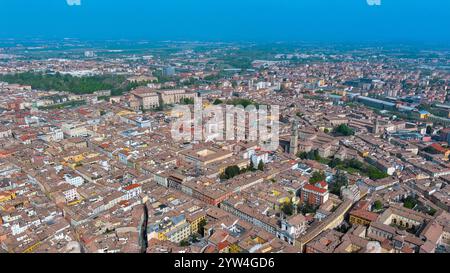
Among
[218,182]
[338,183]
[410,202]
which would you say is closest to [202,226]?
[218,182]

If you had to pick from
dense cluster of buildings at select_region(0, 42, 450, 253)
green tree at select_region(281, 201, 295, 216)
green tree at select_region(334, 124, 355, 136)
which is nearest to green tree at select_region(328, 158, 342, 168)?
dense cluster of buildings at select_region(0, 42, 450, 253)

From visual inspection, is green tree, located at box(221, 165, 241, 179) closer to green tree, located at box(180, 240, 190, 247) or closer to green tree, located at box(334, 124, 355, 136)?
green tree, located at box(180, 240, 190, 247)

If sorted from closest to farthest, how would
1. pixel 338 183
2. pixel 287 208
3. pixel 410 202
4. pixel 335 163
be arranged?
1. pixel 287 208
2. pixel 410 202
3. pixel 338 183
4. pixel 335 163

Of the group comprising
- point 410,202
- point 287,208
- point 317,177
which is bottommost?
point 410,202

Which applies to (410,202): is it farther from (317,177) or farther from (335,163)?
(335,163)

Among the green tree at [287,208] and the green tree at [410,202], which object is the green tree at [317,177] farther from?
the green tree at [410,202]

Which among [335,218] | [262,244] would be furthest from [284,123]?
[262,244]

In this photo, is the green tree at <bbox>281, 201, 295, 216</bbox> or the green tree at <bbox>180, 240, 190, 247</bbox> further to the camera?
the green tree at <bbox>281, 201, 295, 216</bbox>

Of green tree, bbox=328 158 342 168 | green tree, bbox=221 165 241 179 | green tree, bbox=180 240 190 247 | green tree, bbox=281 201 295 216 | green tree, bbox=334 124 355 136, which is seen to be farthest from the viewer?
green tree, bbox=334 124 355 136

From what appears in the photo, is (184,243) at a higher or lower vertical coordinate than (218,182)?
lower

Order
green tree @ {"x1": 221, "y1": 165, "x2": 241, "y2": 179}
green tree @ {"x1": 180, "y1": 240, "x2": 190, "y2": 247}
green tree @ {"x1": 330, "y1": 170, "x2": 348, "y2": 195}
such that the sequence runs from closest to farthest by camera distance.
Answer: green tree @ {"x1": 180, "y1": 240, "x2": 190, "y2": 247}
green tree @ {"x1": 330, "y1": 170, "x2": 348, "y2": 195}
green tree @ {"x1": 221, "y1": 165, "x2": 241, "y2": 179}

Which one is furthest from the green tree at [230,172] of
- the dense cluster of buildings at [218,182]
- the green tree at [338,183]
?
the green tree at [338,183]
